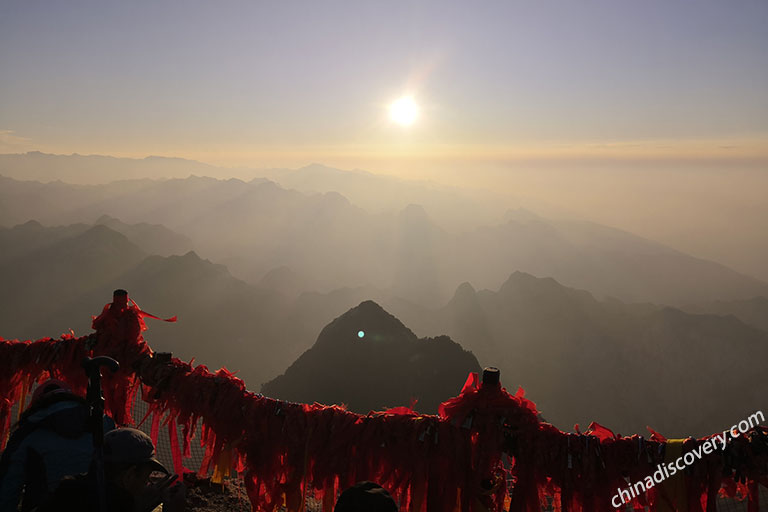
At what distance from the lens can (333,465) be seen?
423cm

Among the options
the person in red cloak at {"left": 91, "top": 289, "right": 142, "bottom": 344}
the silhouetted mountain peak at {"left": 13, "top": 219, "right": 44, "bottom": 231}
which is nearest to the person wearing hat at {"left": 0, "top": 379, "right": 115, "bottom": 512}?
the person in red cloak at {"left": 91, "top": 289, "right": 142, "bottom": 344}

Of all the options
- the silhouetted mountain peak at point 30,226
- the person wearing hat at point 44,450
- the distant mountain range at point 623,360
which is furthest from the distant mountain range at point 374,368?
the silhouetted mountain peak at point 30,226

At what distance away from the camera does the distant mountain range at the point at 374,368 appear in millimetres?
37375

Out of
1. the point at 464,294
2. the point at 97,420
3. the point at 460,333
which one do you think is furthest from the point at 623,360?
the point at 97,420

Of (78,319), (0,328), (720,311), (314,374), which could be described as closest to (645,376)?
(314,374)

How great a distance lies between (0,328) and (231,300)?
5470 cm

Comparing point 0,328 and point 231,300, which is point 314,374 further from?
point 0,328

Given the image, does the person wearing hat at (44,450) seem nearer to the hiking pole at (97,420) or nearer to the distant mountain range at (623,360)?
the hiking pole at (97,420)

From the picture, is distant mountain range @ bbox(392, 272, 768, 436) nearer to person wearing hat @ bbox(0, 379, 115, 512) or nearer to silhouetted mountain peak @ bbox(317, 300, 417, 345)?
silhouetted mountain peak @ bbox(317, 300, 417, 345)

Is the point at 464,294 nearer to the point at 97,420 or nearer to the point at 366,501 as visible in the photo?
the point at 366,501

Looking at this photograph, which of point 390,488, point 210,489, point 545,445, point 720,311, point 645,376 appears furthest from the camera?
point 720,311

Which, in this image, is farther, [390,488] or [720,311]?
[720,311]

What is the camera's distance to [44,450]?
3.56m

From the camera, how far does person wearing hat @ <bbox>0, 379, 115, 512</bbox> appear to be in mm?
3494
